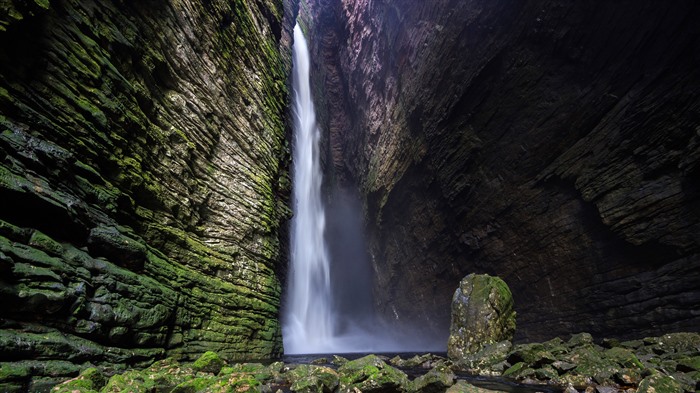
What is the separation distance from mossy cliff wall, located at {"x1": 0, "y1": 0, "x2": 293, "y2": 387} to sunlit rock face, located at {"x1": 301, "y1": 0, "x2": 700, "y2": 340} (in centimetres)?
1248

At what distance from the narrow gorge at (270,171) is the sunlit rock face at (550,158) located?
0.09 metres

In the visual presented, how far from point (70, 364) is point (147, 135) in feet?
21.5

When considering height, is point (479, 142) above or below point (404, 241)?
above

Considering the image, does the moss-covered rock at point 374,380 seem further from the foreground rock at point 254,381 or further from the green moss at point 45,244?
the green moss at point 45,244

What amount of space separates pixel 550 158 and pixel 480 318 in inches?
369

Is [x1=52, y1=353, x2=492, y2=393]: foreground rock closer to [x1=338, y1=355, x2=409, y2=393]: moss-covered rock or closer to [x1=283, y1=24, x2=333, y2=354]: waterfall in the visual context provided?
[x1=338, y1=355, x2=409, y2=393]: moss-covered rock

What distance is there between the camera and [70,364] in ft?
19.7

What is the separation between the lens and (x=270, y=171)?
16922mm

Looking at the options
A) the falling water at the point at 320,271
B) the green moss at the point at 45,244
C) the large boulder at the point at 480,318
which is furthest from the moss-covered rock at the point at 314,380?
the falling water at the point at 320,271

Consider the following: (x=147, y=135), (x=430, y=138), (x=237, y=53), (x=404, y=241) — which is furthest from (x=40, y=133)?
(x=404, y=241)

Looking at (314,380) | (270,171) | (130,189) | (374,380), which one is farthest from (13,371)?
(270,171)

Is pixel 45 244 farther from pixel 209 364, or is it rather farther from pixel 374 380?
pixel 374 380

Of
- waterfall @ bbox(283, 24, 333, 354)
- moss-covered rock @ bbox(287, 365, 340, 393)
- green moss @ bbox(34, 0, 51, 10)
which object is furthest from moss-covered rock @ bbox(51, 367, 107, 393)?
waterfall @ bbox(283, 24, 333, 354)

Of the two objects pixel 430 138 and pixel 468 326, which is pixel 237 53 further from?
pixel 468 326
